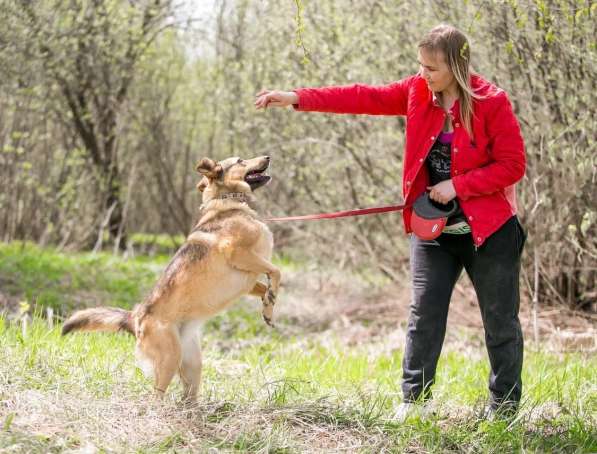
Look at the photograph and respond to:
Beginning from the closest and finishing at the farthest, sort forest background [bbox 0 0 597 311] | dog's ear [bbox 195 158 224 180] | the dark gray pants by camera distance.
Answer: the dark gray pants, dog's ear [bbox 195 158 224 180], forest background [bbox 0 0 597 311]

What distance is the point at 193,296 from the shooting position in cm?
409

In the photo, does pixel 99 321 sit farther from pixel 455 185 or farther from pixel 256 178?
pixel 455 185

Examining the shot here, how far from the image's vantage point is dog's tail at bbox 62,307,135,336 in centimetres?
407

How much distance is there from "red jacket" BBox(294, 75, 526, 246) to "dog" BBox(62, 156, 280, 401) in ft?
3.20

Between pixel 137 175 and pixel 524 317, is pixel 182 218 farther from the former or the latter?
pixel 524 317

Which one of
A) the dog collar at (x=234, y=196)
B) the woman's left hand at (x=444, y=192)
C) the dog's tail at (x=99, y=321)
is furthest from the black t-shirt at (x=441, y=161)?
the dog's tail at (x=99, y=321)

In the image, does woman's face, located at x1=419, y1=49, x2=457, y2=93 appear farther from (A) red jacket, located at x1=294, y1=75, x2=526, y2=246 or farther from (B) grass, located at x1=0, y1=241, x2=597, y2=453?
(B) grass, located at x1=0, y1=241, x2=597, y2=453

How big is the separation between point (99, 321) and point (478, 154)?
2264 mm

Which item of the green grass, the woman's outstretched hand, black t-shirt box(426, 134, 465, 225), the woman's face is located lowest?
the green grass

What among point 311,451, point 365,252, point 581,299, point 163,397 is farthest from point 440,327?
point 365,252

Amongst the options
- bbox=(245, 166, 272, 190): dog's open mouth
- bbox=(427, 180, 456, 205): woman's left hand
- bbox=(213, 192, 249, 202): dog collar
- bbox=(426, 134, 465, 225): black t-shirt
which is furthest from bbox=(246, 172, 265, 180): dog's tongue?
bbox=(427, 180, 456, 205): woman's left hand

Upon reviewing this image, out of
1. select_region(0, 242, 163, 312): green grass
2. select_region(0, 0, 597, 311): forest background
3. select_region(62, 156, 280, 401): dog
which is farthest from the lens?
select_region(0, 242, 163, 312): green grass

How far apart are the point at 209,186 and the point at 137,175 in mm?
8475

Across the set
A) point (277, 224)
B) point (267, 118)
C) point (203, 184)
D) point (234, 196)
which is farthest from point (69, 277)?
point (234, 196)
